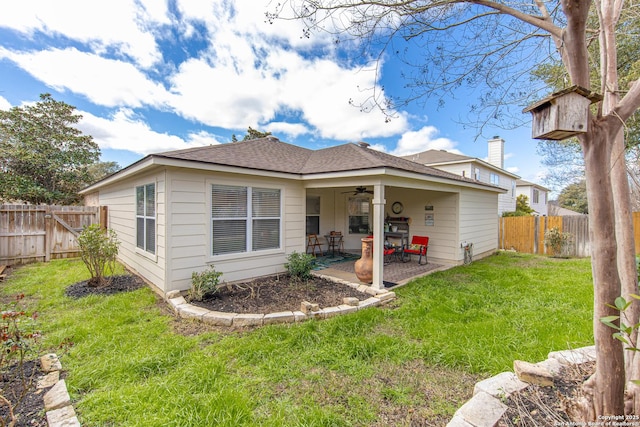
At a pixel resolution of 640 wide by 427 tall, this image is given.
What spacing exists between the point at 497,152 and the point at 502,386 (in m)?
20.0

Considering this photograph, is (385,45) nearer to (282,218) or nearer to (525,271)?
(282,218)

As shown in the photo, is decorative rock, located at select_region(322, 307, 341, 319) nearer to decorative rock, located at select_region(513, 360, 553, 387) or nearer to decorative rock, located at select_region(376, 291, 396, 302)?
decorative rock, located at select_region(376, 291, 396, 302)

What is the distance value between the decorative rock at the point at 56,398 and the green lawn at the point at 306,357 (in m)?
0.08

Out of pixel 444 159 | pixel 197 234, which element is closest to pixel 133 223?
pixel 197 234

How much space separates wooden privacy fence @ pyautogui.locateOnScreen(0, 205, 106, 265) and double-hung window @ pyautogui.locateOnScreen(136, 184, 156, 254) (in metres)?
2.58

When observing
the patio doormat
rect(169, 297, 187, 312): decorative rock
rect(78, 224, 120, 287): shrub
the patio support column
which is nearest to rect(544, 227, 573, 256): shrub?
the patio doormat

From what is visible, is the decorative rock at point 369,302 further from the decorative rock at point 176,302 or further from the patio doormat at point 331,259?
the decorative rock at point 176,302

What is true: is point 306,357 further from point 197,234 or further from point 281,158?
point 281,158

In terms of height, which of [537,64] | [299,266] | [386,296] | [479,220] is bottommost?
[386,296]

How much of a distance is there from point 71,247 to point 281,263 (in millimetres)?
7864

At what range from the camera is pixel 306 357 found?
301 cm

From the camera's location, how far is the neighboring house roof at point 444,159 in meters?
15.2

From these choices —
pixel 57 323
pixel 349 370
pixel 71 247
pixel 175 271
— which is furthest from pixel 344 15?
pixel 71 247

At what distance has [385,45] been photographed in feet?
10.3
